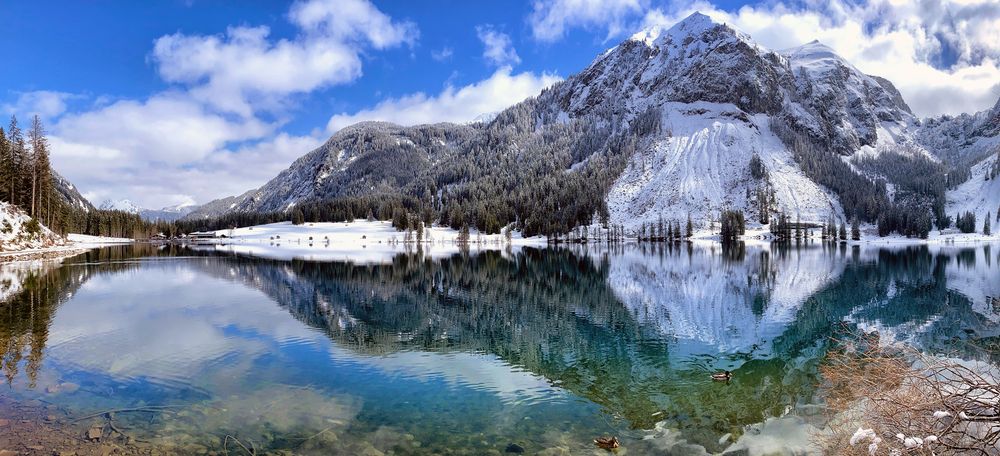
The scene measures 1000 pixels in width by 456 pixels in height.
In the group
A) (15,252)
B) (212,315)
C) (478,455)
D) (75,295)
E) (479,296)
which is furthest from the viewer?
(15,252)

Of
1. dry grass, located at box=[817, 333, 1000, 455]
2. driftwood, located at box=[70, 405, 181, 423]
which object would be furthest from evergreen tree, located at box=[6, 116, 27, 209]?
dry grass, located at box=[817, 333, 1000, 455]

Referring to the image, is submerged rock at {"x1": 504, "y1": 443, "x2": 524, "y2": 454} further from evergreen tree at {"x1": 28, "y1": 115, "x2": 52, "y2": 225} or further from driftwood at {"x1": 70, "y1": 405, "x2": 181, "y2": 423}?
evergreen tree at {"x1": 28, "y1": 115, "x2": 52, "y2": 225}

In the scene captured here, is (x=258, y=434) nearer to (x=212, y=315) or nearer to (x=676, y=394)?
(x=676, y=394)

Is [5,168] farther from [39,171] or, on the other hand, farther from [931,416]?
[931,416]

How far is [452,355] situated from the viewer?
28188 mm

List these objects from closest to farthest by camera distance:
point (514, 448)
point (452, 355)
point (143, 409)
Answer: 1. point (514, 448)
2. point (143, 409)
3. point (452, 355)

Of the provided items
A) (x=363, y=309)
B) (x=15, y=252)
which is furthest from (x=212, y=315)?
(x=15, y=252)

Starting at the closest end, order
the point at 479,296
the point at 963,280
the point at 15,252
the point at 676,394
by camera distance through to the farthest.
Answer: the point at 676,394 < the point at 479,296 < the point at 963,280 < the point at 15,252

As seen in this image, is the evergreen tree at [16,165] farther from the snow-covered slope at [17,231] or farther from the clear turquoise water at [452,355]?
the clear turquoise water at [452,355]

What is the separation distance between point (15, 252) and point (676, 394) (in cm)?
12104

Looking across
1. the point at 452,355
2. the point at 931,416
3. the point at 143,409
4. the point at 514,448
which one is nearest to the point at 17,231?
the point at 143,409

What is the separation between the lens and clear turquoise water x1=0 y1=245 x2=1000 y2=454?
17.6 metres

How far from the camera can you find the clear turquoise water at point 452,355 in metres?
17.6

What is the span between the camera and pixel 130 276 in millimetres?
64750
